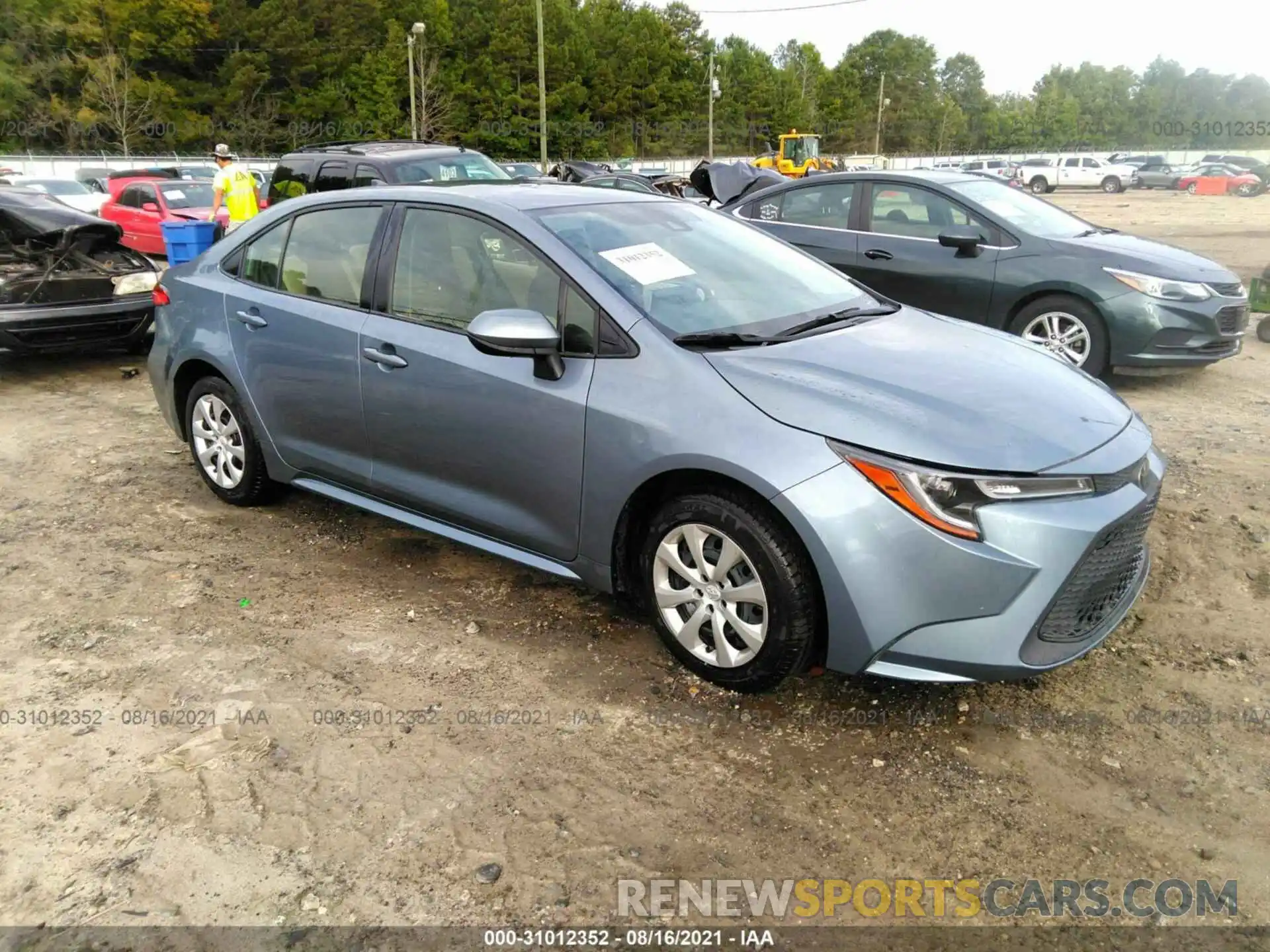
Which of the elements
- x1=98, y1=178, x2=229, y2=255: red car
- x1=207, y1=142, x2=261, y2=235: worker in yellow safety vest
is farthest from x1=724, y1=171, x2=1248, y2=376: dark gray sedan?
x1=98, y1=178, x2=229, y2=255: red car

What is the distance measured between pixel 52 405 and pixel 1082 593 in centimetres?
714

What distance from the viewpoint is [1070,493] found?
9.20 ft

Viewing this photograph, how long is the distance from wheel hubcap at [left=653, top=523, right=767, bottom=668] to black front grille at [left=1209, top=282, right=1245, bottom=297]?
5.64 metres

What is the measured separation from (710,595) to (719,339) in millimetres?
883

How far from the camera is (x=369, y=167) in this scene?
31.3ft

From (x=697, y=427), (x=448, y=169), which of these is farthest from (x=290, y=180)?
(x=697, y=427)

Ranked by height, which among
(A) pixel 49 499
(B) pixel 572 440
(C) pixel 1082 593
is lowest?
(A) pixel 49 499

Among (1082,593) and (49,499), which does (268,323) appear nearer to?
(49,499)

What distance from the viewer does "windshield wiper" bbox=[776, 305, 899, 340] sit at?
3.50 meters

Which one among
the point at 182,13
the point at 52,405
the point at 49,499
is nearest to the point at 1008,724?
the point at 49,499

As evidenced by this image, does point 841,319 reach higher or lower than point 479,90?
lower

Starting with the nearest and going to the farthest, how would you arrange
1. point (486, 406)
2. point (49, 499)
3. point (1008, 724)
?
point (1008, 724) < point (486, 406) < point (49, 499)

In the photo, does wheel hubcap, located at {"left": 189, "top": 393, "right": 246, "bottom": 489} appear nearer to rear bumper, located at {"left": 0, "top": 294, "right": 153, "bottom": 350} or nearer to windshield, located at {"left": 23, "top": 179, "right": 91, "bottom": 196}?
rear bumper, located at {"left": 0, "top": 294, "right": 153, "bottom": 350}

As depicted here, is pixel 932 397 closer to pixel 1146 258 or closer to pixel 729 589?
pixel 729 589
